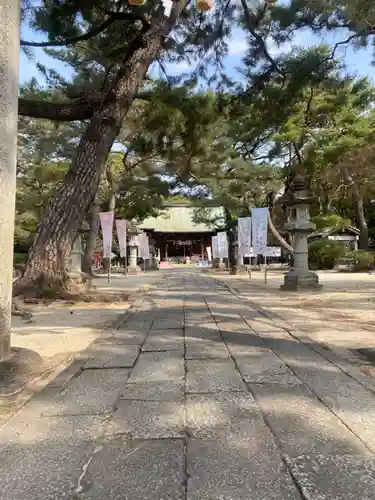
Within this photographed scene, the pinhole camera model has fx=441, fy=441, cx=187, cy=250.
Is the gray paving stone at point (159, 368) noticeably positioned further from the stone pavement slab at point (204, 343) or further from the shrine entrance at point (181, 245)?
the shrine entrance at point (181, 245)

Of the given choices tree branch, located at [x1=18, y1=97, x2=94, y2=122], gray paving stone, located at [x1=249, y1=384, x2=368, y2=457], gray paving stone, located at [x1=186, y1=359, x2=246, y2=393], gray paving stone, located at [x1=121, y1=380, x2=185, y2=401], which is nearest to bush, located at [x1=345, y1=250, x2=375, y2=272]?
tree branch, located at [x1=18, y1=97, x2=94, y2=122]

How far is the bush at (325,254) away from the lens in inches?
1044

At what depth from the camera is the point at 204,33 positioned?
10.5 meters

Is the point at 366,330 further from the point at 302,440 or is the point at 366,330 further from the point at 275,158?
the point at 275,158

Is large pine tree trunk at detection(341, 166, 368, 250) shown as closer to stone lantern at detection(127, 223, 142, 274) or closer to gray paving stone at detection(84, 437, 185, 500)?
stone lantern at detection(127, 223, 142, 274)

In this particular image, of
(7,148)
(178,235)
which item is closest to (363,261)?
(7,148)

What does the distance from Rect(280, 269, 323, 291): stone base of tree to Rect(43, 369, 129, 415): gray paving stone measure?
358 inches

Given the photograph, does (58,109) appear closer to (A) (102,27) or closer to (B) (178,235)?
(A) (102,27)

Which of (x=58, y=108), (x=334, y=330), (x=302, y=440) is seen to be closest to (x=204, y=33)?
(x=58, y=108)

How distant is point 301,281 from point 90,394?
9.82m

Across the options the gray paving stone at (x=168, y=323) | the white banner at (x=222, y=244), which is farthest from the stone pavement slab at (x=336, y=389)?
the white banner at (x=222, y=244)

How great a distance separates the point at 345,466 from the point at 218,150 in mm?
15426

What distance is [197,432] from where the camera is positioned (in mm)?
2330

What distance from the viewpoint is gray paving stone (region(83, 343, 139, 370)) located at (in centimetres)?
385
